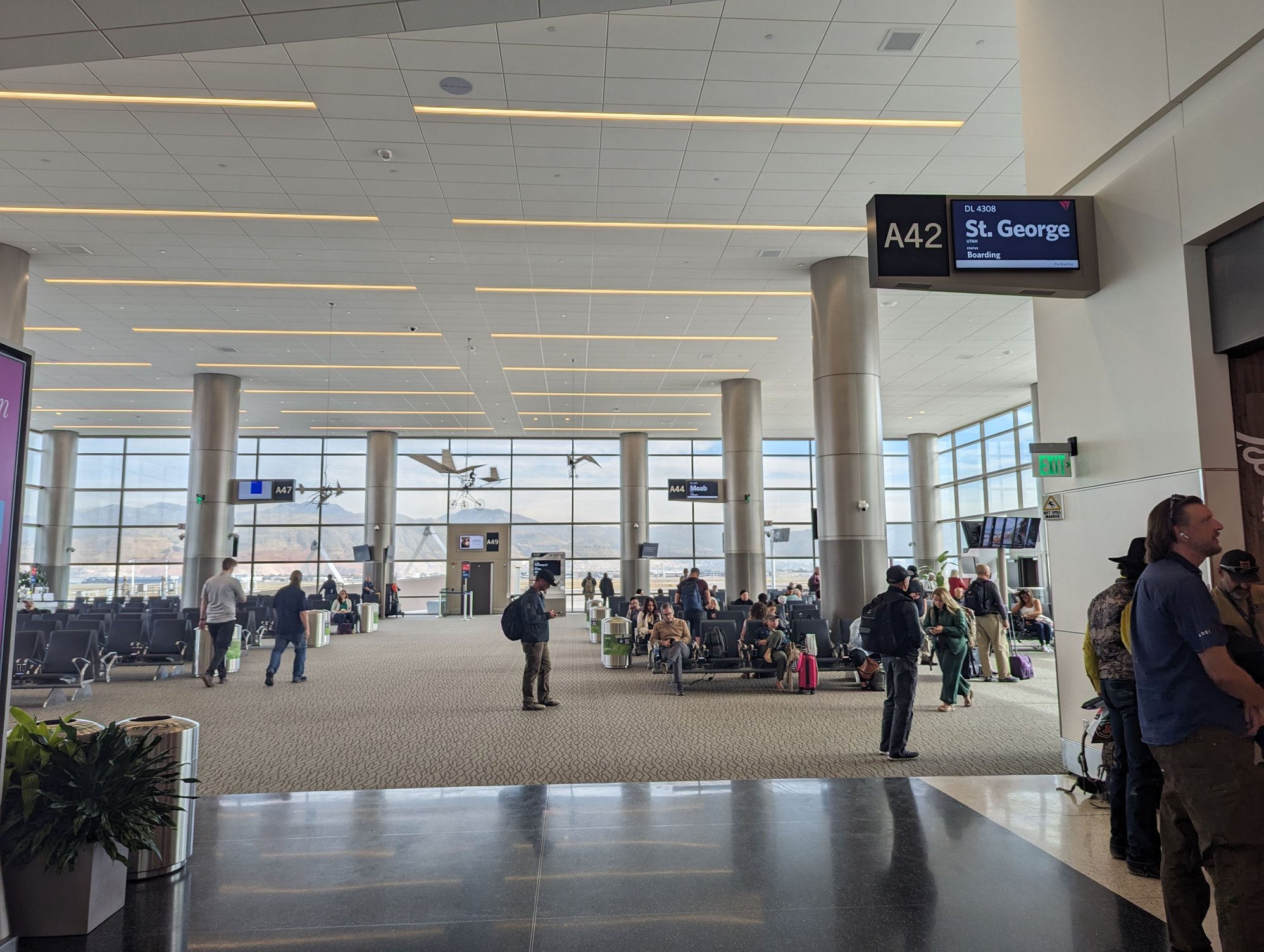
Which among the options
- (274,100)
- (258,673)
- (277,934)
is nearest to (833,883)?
(277,934)

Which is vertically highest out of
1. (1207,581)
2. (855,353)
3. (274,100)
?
(274,100)

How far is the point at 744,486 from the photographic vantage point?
21.4 m

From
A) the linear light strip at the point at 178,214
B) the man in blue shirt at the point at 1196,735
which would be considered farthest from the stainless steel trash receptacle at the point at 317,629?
the man in blue shirt at the point at 1196,735

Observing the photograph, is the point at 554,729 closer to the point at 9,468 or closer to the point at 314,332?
the point at 9,468

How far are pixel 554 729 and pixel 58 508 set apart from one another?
28.5 metres

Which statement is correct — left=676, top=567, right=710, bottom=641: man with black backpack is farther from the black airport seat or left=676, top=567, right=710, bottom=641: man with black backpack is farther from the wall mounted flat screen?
the wall mounted flat screen

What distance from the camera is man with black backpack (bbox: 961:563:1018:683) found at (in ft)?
37.7

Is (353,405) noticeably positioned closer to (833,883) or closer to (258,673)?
(258,673)

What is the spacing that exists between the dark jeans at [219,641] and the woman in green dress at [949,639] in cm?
934

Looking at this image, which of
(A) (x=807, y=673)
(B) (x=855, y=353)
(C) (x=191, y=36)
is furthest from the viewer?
(B) (x=855, y=353)

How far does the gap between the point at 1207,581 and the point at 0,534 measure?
18.2ft

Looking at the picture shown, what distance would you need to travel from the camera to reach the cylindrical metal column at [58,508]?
28078 millimetres

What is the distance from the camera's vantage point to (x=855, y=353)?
1270 cm

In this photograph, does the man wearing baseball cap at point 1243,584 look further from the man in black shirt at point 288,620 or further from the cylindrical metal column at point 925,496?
the cylindrical metal column at point 925,496
